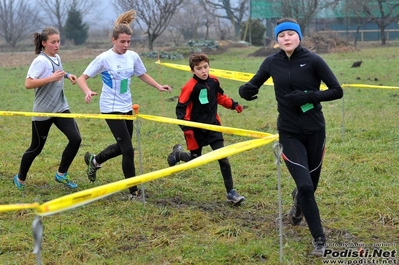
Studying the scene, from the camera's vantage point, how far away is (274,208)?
19.9 ft

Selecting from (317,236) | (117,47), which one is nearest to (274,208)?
(317,236)

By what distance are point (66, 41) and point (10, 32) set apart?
5.55 meters

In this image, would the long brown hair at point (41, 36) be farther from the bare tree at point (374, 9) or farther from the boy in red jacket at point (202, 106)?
the bare tree at point (374, 9)

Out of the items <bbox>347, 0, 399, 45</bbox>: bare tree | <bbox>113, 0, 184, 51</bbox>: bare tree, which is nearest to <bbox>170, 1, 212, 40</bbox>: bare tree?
<bbox>347, 0, 399, 45</bbox>: bare tree

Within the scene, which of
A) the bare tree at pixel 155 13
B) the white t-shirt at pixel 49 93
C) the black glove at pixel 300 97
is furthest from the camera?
the bare tree at pixel 155 13

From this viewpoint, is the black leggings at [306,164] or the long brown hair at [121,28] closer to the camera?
the black leggings at [306,164]

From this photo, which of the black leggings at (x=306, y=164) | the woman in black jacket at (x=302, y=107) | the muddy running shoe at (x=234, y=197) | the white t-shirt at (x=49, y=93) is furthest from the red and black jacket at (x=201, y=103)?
the white t-shirt at (x=49, y=93)

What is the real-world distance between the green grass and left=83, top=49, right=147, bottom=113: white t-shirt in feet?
3.53

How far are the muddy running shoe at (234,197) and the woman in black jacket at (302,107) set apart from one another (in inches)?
55.2

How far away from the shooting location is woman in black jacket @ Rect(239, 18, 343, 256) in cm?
464

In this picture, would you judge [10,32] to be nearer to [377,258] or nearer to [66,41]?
[66,41]

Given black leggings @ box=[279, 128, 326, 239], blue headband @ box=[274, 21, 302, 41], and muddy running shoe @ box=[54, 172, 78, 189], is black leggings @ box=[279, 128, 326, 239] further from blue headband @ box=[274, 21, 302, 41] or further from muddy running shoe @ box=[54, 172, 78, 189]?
muddy running shoe @ box=[54, 172, 78, 189]

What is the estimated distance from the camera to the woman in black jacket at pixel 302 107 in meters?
4.64

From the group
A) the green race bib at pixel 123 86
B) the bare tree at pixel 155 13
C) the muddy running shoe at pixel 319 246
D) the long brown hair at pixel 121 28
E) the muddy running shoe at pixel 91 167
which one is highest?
the bare tree at pixel 155 13
